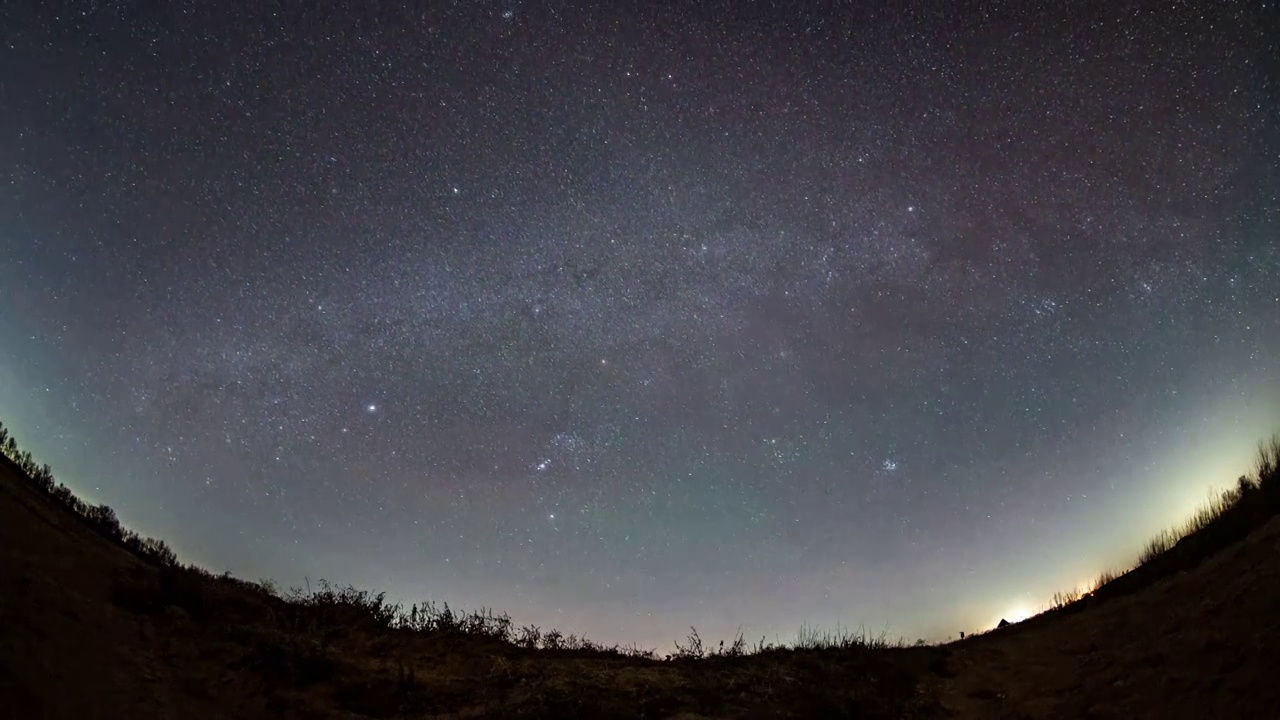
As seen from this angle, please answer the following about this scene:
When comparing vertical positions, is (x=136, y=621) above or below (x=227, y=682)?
above

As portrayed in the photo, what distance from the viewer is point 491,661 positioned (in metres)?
11.8

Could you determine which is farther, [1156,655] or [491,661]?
[491,661]

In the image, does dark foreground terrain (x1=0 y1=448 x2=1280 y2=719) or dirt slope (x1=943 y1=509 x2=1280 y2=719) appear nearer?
dark foreground terrain (x1=0 y1=448 x2=1280 y2=719)

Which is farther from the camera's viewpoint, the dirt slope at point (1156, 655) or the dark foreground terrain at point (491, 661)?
the dirt slope at point (1156, 655)

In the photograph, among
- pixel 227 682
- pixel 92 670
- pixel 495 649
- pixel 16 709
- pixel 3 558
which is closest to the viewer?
pixel 16 709

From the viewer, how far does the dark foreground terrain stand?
7.35 m

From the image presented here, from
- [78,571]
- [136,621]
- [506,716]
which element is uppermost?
[78,571]

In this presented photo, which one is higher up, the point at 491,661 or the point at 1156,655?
the point at 1156,655

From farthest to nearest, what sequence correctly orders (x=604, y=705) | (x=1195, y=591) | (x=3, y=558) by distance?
(x=1195, y=591)
(x=604, y=705)
(x=3, y=558)

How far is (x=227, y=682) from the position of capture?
27.7ft

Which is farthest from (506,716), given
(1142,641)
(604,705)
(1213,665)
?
(1142,641)

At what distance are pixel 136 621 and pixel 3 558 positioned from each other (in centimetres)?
165

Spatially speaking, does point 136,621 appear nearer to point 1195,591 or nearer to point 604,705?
point 604,705

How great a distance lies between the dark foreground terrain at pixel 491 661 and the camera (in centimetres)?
735
